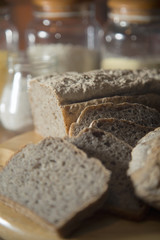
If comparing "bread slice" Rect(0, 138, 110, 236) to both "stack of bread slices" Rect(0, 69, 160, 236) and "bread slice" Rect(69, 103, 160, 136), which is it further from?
"bread slice" Rect(69, 103, 160, 136)

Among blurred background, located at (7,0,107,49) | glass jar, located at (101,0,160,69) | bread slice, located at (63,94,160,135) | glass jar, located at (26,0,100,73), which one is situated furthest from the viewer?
blurred background, located at (7,0,107,49)

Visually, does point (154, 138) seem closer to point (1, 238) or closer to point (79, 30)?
point (1, 238)

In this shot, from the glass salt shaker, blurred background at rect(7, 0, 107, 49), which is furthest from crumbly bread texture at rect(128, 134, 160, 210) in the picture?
blurred background at rect(7, 0, 107, 49)

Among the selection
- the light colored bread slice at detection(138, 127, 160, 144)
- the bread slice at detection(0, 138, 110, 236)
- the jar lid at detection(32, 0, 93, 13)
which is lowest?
Answer: the bread slice at detection(0, 138, 110, 236)

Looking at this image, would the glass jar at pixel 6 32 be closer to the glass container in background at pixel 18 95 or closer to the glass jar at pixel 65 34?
the glass jar at pixel 65 34

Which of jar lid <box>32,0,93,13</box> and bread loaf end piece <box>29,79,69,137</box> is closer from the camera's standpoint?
bread loaf end piece <box>29,79,69,137</box>

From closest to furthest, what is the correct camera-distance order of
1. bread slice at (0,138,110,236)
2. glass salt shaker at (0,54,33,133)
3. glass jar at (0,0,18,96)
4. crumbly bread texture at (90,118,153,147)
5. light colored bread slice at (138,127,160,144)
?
1. bread slice at (0,138,110,236)
2. light colored bread slice at (138,127,160,144)
3. crumbly bread texture at (90,118,153,147)
4. glass salt shaker at (0,54,33,133)
5. glass jar at (0,0,18,96)

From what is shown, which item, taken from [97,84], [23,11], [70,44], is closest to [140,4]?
[70,44]

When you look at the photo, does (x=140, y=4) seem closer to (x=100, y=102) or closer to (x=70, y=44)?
(x=70, y=44)

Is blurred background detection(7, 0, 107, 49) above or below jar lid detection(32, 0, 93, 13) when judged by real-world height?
below
